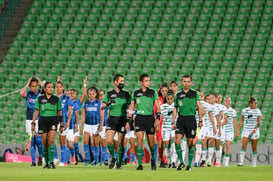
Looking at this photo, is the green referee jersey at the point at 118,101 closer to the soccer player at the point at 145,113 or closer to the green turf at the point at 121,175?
the soccer player at the point at 145,113

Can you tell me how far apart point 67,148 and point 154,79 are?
9.86m

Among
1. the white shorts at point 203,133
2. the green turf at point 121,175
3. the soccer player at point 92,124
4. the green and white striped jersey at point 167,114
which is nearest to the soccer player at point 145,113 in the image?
the green turf at point 121,175

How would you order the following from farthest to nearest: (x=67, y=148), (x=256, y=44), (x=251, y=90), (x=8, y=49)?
(x=8, y=49) → (x=256, y=44) → (x=251, y=90) → (x=67, y=148)

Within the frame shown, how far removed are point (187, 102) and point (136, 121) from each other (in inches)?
46.6

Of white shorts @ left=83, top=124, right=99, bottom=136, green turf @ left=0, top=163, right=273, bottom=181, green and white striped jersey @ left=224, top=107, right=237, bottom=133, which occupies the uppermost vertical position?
green and white striped jersey @ left=224, top=107, right=237, bottom=133

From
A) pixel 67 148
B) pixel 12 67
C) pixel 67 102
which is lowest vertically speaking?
pixel 67 148

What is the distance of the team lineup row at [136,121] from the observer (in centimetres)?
1400

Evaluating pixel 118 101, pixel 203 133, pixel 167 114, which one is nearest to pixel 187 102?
pixel 118 101

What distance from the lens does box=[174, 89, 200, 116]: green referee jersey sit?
14.1m

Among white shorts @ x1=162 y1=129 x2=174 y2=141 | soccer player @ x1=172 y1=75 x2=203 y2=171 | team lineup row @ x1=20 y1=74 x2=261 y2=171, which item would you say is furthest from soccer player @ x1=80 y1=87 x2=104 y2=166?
soccer player @ x1=172 y1=75 x2=203 y2=171

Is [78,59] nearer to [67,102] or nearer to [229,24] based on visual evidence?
[229,24]

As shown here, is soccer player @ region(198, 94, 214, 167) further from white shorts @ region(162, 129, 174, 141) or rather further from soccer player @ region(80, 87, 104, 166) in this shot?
soccer player @ region(80, 87, 104, 166)

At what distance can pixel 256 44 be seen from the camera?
28.7 m

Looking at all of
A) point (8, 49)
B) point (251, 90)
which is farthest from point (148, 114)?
point (8, 49)
